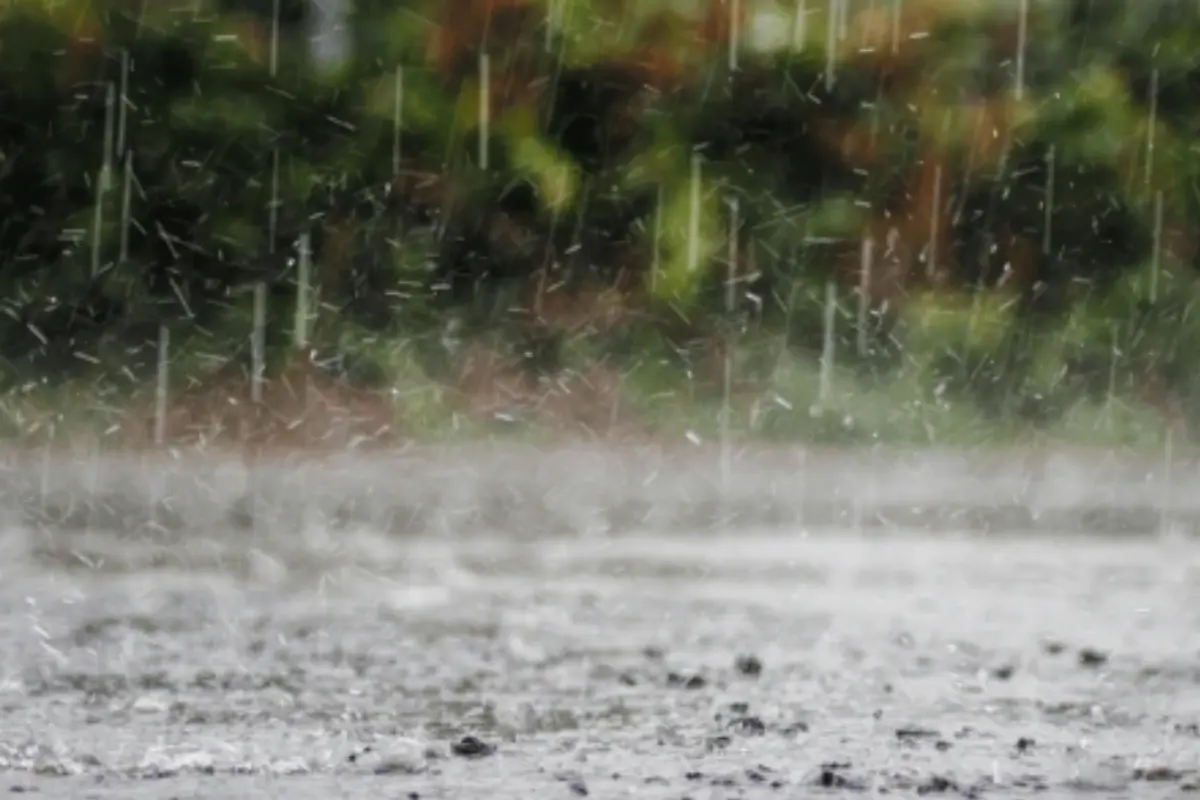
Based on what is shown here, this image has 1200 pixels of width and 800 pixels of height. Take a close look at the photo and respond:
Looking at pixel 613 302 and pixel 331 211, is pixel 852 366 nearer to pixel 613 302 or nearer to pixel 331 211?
pixel 613 302

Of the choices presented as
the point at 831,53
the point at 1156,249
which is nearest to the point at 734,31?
the point at 831,53

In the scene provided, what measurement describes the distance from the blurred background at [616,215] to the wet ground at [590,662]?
13.5 feet

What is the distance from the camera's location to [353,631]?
6.10 metres

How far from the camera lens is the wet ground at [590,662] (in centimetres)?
390

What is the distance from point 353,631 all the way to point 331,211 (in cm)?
792

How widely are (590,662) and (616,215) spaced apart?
8.57 metres

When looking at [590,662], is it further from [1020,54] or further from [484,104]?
[1020,54]

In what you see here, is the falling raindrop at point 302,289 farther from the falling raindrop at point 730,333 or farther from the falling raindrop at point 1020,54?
the falling raindrop at point 1020,54

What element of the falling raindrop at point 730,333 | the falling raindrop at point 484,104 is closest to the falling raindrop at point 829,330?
the falling raindrop at point 730,333

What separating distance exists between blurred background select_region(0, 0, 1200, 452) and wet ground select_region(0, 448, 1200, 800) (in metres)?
4.12

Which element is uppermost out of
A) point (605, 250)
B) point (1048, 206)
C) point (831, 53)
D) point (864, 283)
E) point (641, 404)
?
point (831, 53)

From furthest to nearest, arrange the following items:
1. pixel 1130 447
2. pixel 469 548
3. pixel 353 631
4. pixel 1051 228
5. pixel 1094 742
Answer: pixel 1051 228, pixel 1130 447, pixel 469 548, pixel 353 631, pixel 1094 742

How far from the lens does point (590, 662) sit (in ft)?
18.1

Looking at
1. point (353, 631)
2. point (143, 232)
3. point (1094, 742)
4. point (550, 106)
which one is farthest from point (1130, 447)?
point (1094, 742)
